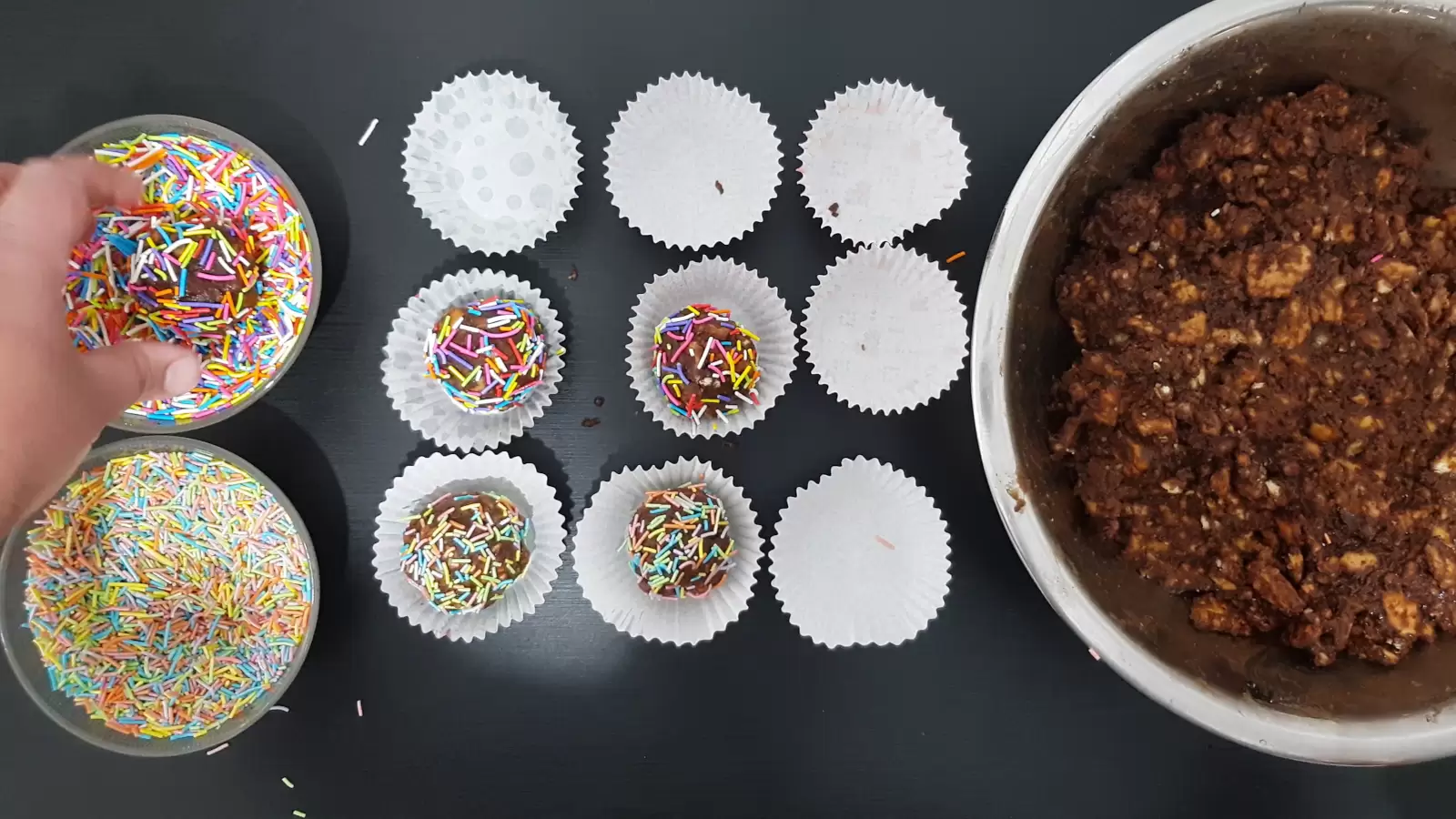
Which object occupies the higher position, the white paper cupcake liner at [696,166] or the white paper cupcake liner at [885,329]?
the white paper cupcake liner at [696,166]

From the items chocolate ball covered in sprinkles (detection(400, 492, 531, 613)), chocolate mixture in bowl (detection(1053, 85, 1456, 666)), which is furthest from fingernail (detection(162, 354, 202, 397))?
chocolate mixture in bowl (detection(1053, 85, 1456, 666))

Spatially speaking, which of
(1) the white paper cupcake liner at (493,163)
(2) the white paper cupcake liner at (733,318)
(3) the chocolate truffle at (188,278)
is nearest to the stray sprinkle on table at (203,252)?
(3) the chocolate truffle at (188,278)

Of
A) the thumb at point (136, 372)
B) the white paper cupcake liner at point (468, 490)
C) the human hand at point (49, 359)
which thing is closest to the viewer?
the human hand at point (49, 359)

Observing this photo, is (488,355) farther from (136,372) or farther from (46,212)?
(46,212)

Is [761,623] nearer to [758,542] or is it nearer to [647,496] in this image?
[758,542]

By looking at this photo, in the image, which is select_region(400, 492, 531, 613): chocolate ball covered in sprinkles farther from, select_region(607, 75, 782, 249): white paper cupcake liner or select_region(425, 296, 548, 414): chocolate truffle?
select_region(607, 75, 782, 249): white paper cupcake liner

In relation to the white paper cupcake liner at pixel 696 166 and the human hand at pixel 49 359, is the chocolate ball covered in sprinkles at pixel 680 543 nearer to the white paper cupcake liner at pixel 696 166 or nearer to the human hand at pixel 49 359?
the white paper cupcake liner at pixel 696 166

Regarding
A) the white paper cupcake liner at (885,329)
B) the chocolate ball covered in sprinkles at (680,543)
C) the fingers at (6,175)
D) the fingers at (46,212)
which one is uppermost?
the fingers at (6,175)

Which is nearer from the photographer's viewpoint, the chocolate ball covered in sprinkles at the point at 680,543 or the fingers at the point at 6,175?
the fingers at the point at 6,175
